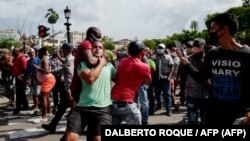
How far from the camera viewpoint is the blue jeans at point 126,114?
577 cm

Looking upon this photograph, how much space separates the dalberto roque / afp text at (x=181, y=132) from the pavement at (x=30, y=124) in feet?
15.1

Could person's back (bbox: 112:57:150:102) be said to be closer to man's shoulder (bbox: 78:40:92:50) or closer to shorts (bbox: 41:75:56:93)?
man's shoulder (bbox: 78:40:92:50)

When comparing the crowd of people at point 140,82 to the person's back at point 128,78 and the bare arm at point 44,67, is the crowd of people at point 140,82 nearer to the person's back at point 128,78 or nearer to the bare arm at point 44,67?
the person's back at point 128,78

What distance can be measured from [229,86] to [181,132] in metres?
0.82

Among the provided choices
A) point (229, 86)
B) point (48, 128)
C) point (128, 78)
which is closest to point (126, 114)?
point (128, 78)

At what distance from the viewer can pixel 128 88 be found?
233 inches

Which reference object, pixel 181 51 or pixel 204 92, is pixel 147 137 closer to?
pixel 181 51

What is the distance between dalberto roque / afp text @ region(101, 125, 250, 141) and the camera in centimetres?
344

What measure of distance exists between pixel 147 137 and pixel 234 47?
1.20 meters

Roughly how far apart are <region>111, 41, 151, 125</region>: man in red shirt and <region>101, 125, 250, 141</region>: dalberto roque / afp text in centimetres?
222

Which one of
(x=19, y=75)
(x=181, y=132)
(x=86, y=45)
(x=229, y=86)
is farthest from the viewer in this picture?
(x=19, y=75)

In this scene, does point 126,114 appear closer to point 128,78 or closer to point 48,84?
point 128,78

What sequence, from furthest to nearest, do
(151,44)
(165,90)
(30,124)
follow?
(151,44) < (165,90) < (30,124)

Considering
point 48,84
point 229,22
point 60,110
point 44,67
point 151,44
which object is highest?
point 151,44
